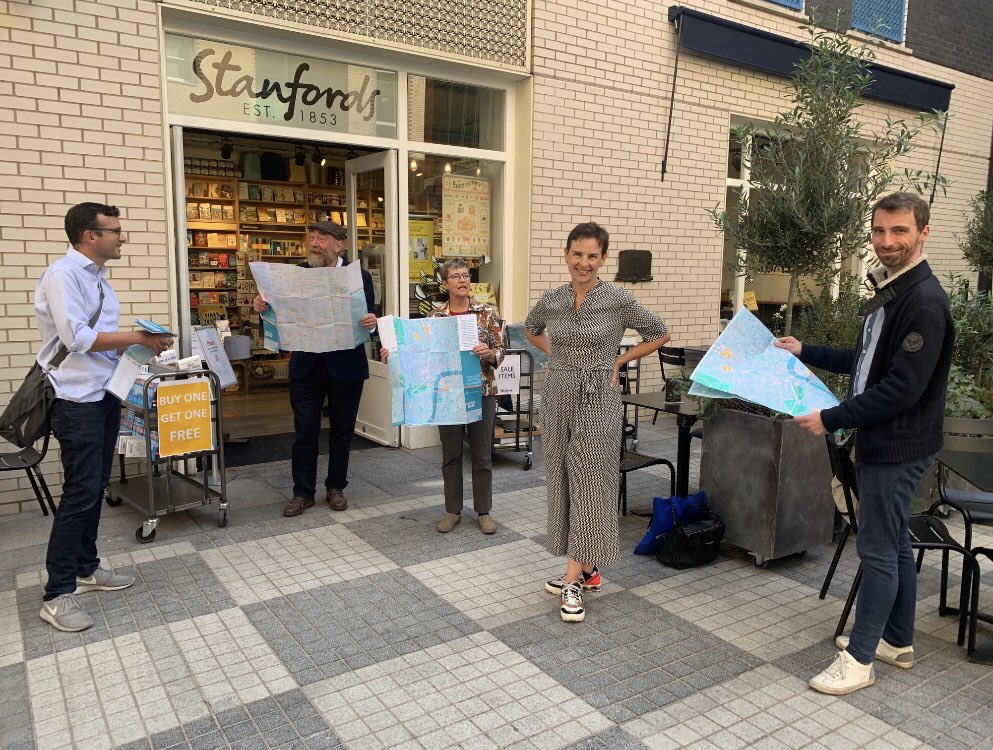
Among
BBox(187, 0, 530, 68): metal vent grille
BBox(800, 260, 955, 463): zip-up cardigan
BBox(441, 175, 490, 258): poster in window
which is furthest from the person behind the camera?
BBox(441, 175, 490, 258): poster in window

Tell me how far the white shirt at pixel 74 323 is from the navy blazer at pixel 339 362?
1576 millimetres

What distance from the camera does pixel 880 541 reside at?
316 centimetres

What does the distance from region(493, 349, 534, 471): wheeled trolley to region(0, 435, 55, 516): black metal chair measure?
10.8 ft

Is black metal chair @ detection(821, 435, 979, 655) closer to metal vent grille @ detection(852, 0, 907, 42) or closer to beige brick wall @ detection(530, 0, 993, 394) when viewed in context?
beige brick wall @ detection(530, 0, 993, 394)

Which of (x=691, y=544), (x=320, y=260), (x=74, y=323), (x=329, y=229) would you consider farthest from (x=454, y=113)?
(x=691, y=544)

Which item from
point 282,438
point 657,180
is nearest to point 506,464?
point 282,438

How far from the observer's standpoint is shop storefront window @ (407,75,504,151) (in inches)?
280

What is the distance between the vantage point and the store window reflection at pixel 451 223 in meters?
7.35

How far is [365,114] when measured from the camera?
6.81 meters

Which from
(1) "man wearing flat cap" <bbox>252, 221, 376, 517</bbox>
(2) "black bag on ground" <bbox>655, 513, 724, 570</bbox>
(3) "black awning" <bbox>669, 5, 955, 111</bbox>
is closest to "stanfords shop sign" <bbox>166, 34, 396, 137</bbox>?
(1) "man wearing flat cap" <bbox>252, 221, 376, 517</bbox>

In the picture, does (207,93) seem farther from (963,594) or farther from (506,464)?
(963,594)

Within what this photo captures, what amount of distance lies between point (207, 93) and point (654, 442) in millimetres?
5167

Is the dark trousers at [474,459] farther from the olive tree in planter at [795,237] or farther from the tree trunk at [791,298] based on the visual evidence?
the tree trunk at [791,298]

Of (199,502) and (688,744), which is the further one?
(199,502)
